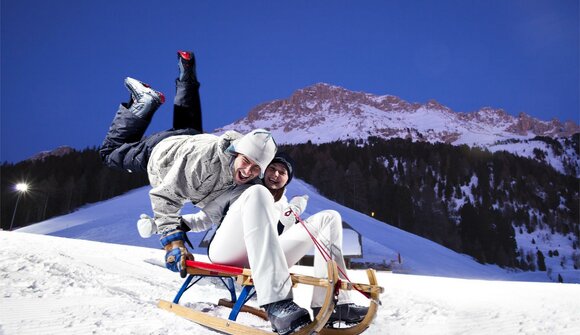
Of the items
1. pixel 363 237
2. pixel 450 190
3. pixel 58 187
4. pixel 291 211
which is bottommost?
pixel 291 211

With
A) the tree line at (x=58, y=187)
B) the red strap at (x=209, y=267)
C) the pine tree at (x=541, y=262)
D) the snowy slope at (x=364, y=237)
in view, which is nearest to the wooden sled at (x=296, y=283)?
the red strap at (x=209, y=267)

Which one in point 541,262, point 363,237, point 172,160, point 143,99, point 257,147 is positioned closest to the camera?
point 257,147

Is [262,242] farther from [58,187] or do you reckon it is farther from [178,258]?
[58,187]

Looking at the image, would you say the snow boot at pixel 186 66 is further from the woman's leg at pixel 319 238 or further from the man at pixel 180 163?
the woman's leg at pixel 319 238

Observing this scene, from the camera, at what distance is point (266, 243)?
1.69 metres

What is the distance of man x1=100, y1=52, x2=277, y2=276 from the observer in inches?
78.5

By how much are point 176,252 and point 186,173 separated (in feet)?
1.40

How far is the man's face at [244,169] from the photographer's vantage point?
2037 mm

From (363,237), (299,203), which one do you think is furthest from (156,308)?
(363,237)

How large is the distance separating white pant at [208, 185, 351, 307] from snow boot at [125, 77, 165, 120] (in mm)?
1163

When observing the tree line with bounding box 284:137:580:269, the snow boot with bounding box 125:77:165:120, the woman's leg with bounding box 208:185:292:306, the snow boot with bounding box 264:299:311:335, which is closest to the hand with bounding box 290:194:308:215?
the woman's leg with bounding box 208:185:292:306

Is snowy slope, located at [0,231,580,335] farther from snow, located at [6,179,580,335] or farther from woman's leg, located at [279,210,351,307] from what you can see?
woman's leg, located at [279,210,351,307]

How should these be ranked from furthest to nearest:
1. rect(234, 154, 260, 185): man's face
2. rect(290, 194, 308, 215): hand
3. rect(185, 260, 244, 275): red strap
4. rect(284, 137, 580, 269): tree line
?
rect(284, 137, 580, 269): tree line → rect(290, 194, 308, 215): hand → rect(234, 154, 260, 185): man's face → rect(185, 260, 244, 275): red strap

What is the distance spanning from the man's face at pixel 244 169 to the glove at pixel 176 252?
1.36 ft
